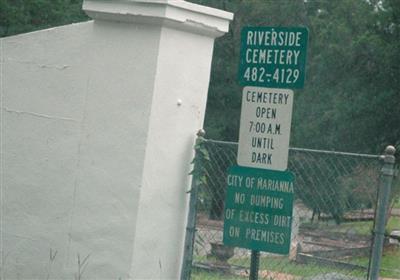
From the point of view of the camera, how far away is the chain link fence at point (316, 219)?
255 inches

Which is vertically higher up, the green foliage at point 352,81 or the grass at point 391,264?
the green foliage at point 352,81

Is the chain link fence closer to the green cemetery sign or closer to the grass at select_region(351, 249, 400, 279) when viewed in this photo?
the green cemetery sign

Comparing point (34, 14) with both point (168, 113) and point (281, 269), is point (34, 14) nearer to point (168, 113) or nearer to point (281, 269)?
point (168, 113)

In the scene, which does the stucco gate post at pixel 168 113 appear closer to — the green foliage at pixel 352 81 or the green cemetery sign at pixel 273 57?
the green cemetery sign at pixel 273 57

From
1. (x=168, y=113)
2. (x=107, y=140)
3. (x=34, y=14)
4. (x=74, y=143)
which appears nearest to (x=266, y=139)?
(x=168, y=113)

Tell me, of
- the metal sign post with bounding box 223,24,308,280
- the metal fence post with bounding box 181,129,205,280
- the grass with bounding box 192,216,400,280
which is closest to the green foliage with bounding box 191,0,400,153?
the grass with bounding box 192,216,400,280

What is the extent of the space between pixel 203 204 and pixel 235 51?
2210cm

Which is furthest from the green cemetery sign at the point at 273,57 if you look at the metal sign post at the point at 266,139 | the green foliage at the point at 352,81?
the green foliage at the point at 352,81

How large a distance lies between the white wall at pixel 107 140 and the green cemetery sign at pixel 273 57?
1234mm

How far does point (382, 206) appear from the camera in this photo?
610cm

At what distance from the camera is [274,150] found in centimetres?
599

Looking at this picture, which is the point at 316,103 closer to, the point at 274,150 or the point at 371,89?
the point at 371,89

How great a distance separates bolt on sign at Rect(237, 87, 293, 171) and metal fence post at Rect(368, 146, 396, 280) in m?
0.73

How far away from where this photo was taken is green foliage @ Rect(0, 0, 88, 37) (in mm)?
25062
